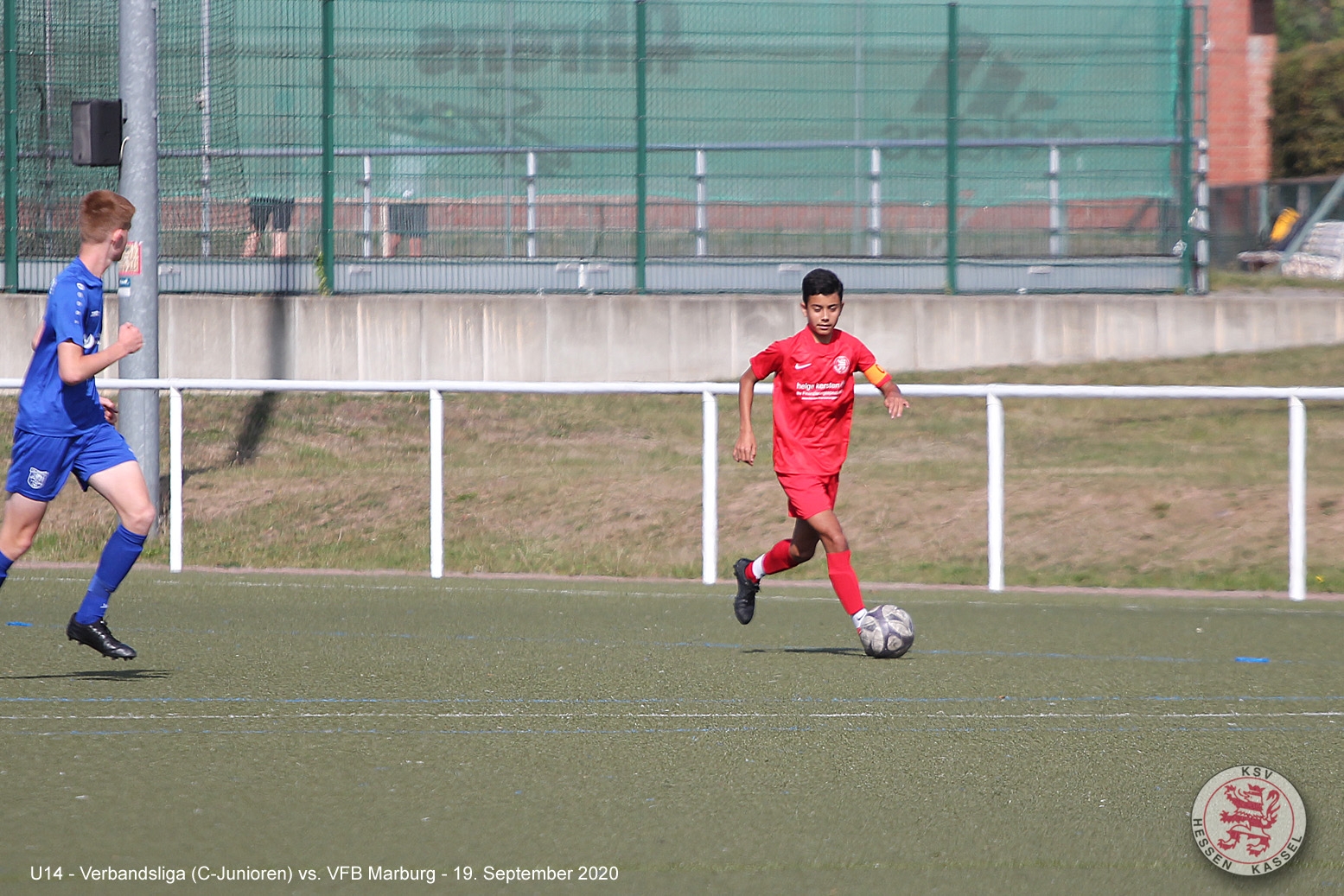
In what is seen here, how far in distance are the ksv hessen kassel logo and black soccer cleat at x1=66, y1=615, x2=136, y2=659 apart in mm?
4320

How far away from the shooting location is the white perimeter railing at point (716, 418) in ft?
34.5

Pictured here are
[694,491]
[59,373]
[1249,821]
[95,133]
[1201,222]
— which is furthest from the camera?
[1201,222]

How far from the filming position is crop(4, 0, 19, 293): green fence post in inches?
642

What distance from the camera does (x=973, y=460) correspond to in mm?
13578

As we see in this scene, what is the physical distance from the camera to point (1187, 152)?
662 inches

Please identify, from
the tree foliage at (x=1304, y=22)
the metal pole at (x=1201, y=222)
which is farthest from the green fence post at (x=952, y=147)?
the tree foliage at (x=1304, y=22)

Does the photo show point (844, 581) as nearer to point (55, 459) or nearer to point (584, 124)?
point (55, 459)

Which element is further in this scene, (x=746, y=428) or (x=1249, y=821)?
(x=746, y=428)

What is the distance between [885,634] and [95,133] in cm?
699

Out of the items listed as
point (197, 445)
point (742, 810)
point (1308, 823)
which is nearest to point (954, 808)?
point (742, 810)

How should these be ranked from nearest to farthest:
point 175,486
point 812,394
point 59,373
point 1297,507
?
point 59,373 < point 812,394 < point 1297,507 < point 175,486

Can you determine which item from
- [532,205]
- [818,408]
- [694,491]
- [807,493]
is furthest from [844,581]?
[532,205]

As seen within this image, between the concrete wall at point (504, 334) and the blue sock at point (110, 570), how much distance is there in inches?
331

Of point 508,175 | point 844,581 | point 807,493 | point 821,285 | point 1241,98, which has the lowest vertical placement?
point 844,581
